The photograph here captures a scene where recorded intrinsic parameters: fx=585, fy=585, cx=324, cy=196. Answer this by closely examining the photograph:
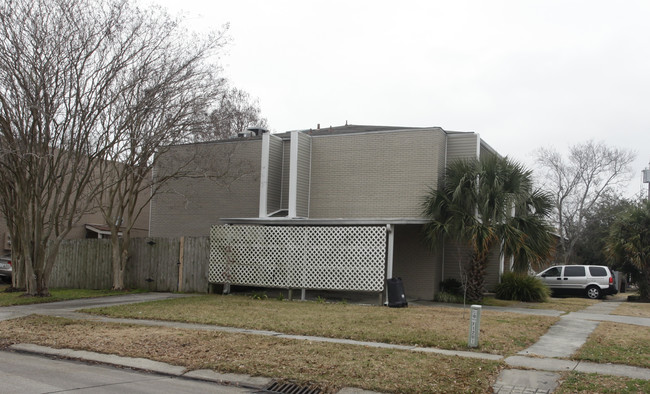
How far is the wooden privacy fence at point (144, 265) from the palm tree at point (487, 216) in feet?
26.4

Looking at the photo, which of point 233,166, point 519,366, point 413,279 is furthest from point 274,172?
point 519,366

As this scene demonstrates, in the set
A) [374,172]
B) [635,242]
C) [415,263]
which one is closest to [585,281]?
[635,242]

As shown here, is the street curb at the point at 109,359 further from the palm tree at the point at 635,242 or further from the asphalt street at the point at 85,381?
the palm tree at the point at 635,242

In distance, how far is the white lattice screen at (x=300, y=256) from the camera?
1748 centimetres

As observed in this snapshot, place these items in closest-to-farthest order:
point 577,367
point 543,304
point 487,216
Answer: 1. point 577,367
2. point 487,216
3. point 543,304

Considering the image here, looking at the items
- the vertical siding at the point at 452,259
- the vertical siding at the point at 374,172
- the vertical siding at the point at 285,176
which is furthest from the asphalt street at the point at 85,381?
the vertical siding at the point at 452,259

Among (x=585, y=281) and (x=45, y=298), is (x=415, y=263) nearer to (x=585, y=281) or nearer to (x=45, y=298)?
(x=585, y=281)

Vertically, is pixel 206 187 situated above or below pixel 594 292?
above

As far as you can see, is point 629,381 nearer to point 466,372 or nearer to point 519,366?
point 519,366

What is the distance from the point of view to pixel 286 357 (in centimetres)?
890

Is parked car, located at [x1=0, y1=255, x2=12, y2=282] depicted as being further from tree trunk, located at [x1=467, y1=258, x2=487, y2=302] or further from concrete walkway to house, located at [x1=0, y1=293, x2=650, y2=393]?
tree trunk, located at [x1=467, y1=258, x2=487, y2=302]

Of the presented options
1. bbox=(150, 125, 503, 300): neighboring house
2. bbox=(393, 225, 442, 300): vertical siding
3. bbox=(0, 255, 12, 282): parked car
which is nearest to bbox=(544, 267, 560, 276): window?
bbox=(150, 125, 503, 300): neighboring house

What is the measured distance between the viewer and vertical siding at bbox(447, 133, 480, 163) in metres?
20.3

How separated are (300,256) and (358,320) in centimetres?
568
